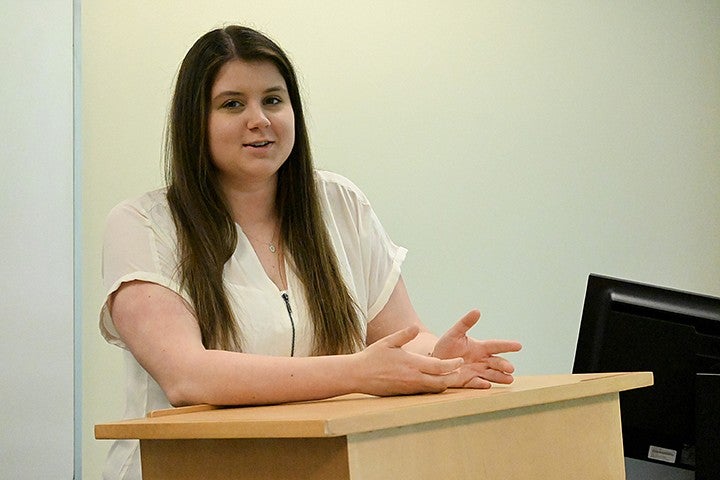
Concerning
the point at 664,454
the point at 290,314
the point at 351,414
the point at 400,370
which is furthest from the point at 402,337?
the point at 664,454

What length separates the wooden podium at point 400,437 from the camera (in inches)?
37.2

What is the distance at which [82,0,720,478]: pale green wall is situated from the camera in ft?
9.11

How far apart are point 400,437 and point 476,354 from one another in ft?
1.50

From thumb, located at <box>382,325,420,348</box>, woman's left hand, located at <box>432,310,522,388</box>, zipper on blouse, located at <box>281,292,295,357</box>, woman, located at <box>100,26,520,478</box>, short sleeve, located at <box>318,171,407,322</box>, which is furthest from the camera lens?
short sleeve, located at <box>318,171,407,322</box>

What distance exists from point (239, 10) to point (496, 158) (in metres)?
1.06

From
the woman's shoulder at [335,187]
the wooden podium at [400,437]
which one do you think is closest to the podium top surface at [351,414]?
the wooden podium at [400,437]

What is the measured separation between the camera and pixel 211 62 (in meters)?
1.75

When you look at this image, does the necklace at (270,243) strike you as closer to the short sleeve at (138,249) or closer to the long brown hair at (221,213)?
the long brown hair at (221,213)

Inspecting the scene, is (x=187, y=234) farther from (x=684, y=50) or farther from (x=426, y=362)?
(x=684, y=50)

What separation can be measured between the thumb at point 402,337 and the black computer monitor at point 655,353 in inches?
23.6

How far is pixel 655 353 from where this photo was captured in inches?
69.3

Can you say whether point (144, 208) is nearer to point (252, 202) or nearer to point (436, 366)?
point (252, 202)

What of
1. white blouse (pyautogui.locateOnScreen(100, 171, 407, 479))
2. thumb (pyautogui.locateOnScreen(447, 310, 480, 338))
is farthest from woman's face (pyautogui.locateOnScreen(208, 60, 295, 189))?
thumb (pyautogui.locateOnScreen(447, 310, 480, 338))

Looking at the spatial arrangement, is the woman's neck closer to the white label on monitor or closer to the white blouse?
the white blouse
